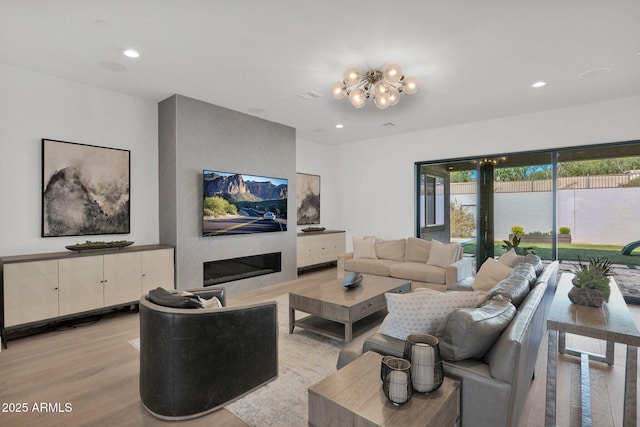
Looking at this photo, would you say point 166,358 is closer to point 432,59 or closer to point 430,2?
point 430,2

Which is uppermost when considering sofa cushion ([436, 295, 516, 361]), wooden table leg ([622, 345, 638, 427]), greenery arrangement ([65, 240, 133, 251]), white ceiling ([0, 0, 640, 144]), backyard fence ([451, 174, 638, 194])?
white ceiling ([0, 0, 640, 144])

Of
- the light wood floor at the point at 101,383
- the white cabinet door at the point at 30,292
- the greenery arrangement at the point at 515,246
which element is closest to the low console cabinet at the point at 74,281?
the white cabinet door at the point at 30,292

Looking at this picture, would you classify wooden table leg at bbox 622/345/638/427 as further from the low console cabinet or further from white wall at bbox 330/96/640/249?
the low console cabinet

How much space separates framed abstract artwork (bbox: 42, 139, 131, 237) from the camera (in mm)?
3693

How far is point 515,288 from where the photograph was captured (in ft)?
7.25

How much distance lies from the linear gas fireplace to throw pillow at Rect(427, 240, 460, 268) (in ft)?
8.77

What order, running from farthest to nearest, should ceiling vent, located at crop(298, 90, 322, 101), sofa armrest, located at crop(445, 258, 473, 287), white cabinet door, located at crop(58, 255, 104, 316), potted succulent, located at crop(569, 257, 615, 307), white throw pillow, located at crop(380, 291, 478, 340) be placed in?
sofa armrest, located at crop(445, 258, 473, 287) → ceiling vent, located at crop(298, 90, 322, 101) → white cabinet door, located at crop(58, 255, 104, 316) → potted succulent, located at crop(569, 257, 615, 307) → white throw pillow, located at crop(380, 291, 478, 340)

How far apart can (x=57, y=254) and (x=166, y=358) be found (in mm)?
2638

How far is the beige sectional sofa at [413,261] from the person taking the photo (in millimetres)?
4661

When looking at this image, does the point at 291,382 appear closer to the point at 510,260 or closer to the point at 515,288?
the point at 515,288

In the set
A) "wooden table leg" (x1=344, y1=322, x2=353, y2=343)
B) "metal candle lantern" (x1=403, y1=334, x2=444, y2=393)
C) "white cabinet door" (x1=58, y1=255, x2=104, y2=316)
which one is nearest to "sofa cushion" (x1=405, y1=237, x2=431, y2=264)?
"wooden table leg" (x1=344, y1=322, x2=353, y2=343)

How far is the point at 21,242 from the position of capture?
3549 mm

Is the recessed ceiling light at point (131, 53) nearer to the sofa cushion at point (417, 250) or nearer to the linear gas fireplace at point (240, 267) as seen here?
the linear gas fireplace at point (240, 267)

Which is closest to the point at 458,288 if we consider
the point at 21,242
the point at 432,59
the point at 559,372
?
the point at 559,372
